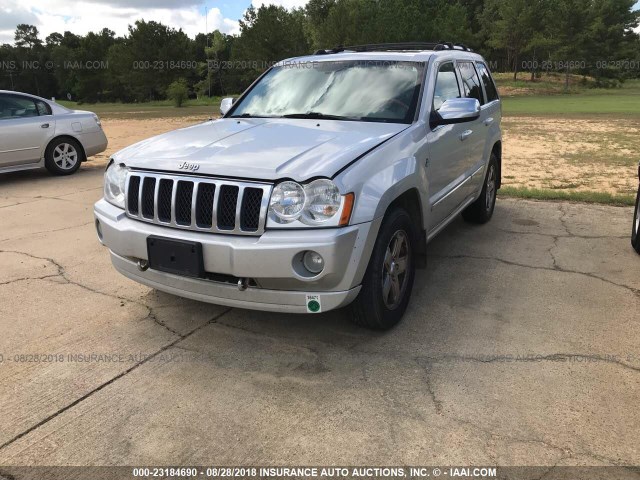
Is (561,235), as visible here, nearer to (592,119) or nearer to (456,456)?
(456,456)

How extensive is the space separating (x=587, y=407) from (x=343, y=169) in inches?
70.8

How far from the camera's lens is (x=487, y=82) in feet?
20.6

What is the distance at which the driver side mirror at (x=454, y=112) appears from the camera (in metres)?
3.98

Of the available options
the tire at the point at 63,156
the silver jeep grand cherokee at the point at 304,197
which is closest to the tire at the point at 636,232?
the silver jeep grand cherokee at the point at 304,197

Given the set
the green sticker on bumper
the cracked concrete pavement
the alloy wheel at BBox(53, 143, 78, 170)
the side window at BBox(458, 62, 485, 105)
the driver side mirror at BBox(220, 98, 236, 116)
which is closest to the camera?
the cracked concrete pavement

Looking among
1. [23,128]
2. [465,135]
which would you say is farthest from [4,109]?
[465,135]

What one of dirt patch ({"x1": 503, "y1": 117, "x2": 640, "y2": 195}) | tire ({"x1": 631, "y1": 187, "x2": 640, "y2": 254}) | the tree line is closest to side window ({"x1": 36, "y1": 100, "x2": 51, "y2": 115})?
dirt patch ({"x1": 503, "y1": 117, "x2": 640, "y2": 195})

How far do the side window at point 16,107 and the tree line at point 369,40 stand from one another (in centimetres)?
4807

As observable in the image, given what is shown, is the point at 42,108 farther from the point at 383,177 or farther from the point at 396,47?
the point at 383,177

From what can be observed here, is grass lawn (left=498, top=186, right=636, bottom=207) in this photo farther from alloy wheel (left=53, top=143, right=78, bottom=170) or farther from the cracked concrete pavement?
alloy wheel (left=53, top=143, right=78, bottom=170)

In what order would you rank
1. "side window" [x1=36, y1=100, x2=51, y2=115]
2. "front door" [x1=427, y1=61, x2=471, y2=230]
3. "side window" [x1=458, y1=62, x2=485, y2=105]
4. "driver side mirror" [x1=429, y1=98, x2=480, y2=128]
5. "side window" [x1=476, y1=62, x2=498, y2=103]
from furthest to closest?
"side window" [x1=36, y1=100, x2=51, y2=115] → "side window" [x1=476, y1=62, x2=498, y2=103] → "side window" [x1=458, y1=62, x2=485, y2=105] → "front door" [x1=427, y1=61, x2=471, y2=230] → "driver side mirror" [x1=429, y1=98, x2=480, y2=128]

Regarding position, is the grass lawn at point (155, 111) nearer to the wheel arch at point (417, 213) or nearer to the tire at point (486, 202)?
the tire at point (486, 202)

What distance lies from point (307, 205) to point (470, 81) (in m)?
3.28

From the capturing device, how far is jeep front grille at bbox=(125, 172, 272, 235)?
10.1 feet
